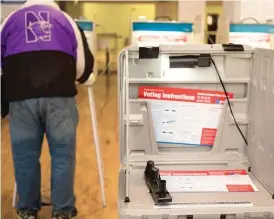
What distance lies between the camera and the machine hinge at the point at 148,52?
4.96 feet

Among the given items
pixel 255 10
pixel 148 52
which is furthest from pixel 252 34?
pixel 148 52

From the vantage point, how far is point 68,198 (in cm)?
229

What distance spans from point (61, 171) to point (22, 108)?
0.37m

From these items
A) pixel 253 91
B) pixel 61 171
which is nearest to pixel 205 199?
pixel 253 91

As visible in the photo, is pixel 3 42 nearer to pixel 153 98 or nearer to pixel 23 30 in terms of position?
pixel 23 30

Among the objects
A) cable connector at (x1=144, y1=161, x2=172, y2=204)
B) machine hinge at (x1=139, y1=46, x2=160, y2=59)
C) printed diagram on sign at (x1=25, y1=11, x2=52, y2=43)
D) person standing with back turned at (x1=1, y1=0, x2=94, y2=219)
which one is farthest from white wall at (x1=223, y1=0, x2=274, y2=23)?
cable connector at (x1=144, y1=161, x2=172, y2=204)

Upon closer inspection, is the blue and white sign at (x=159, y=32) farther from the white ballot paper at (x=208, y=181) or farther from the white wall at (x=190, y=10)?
the white ballot paper at (x=208, y=181)

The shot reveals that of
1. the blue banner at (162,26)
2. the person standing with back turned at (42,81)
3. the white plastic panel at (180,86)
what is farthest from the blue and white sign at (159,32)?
the white plastic panel at (180,86)

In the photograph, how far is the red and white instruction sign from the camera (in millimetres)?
1577

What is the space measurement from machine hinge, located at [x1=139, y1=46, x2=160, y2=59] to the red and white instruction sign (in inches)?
4.5

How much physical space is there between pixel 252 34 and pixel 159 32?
2.98 feet

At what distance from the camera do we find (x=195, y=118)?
1.60 m

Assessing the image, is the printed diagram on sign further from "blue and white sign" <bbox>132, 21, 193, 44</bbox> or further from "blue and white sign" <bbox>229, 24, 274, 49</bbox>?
"blue and white sign" <bbox>229, 24, 274, 49</bbox>

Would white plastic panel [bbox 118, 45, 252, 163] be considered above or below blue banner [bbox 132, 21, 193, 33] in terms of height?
below
